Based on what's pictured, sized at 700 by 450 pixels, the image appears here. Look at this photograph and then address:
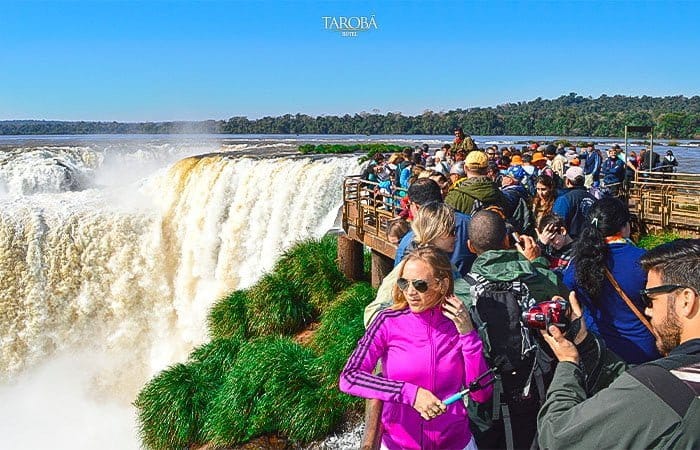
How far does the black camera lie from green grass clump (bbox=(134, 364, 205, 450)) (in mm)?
7094

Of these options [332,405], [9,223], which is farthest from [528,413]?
[9,223]

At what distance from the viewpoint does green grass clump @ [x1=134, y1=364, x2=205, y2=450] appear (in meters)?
8.70

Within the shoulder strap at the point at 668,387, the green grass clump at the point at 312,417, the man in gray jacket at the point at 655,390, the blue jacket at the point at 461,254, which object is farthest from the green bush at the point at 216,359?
the shoulder strap at the point at 668,387

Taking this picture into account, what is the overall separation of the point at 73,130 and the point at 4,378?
133142 mm

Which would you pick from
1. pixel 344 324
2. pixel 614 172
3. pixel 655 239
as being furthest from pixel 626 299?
pixel 614 172

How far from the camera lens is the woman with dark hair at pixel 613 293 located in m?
3.41

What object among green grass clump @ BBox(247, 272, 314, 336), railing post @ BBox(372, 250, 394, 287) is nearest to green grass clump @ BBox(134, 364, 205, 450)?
green grass clump @ BBox(247, 272, 314, 336)

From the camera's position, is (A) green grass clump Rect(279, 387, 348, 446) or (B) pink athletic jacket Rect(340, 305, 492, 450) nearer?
(B) pink athletic jacket Rect(340, 305, 492, 450)

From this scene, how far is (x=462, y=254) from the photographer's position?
14.1 ft

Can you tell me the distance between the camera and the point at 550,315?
8.83ft

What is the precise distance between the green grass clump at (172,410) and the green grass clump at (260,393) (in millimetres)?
393

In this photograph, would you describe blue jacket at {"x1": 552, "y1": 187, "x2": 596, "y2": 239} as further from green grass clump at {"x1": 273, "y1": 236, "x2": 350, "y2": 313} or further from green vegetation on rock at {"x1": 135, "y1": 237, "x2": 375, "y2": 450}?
green grass clump at {"x1": 273, "y1": 236, "x2": 350, "y2": 313}

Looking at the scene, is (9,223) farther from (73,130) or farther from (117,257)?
(73,130)

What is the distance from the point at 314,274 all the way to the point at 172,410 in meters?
3.90
